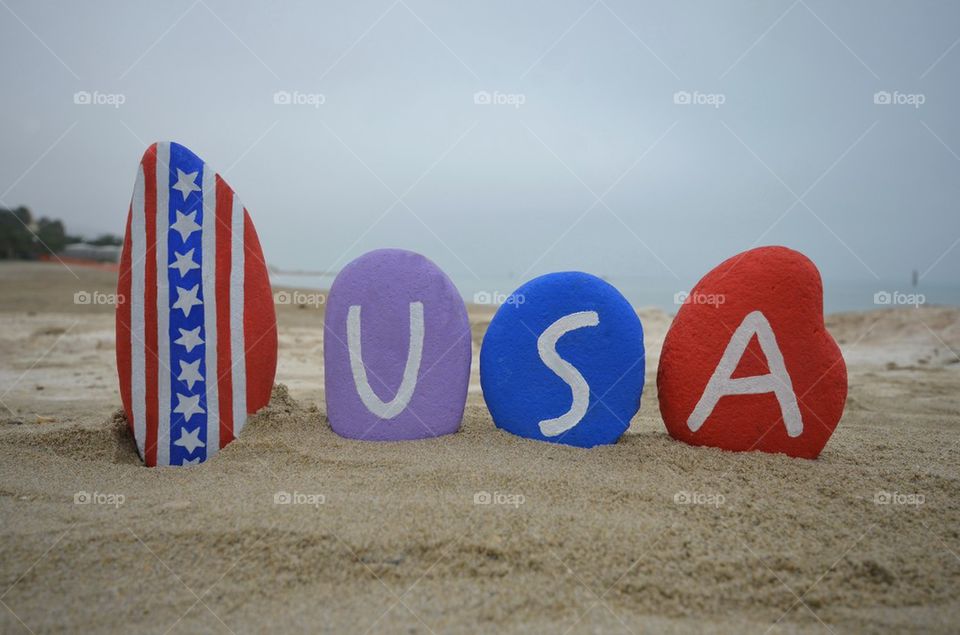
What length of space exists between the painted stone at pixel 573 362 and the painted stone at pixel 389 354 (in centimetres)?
41

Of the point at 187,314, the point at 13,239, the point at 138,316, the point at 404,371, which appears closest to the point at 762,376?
the point at 404,371

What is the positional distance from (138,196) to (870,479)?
14.7 ft

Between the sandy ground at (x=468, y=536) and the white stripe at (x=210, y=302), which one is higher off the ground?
the white stripe at (x=210, y=302)

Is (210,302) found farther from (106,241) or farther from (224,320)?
(106,241)

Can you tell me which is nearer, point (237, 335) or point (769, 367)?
point (769, 367)

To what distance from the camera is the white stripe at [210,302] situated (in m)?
3.76

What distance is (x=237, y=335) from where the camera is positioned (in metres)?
3.86

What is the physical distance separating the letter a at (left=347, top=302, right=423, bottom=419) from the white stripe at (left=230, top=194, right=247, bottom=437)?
26.1 inches

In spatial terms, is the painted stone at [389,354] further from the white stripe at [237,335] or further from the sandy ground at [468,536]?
the white stripe at [237,335]

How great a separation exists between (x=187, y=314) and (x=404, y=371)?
1.34m

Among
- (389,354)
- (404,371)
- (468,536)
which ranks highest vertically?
(389,354)

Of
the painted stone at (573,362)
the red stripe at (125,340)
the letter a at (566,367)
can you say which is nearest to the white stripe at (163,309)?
the red stripe at (125,340)

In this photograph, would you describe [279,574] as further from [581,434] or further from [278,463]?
[581,434]

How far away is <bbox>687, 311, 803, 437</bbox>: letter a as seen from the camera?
372cm
